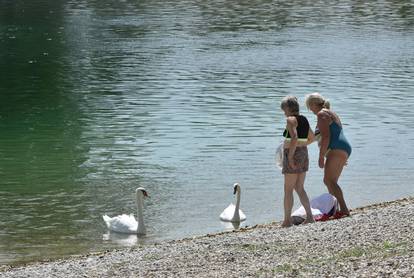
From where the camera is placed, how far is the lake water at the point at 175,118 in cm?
2120

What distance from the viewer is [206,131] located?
30.6 meters

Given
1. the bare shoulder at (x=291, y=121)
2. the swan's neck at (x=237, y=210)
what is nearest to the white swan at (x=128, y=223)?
the swan's neck at (x=237, y=210)

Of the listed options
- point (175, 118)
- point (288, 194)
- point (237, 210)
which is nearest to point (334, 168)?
point (288, 194)

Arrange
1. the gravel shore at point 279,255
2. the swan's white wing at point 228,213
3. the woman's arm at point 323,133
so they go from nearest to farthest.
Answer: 1. the gravel shore at point 279,255
2. the woman's arm at point 323,133
3. the swan's white wing at point 228,213

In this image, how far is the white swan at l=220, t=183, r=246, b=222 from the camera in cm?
1945

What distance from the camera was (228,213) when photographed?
1972cm

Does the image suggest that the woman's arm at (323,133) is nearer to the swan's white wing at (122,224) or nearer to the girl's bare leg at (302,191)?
the girl's bare leg at (302,191)

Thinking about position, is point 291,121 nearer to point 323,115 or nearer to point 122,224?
point 323,115

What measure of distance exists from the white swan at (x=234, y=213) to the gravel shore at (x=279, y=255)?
363 centimetres

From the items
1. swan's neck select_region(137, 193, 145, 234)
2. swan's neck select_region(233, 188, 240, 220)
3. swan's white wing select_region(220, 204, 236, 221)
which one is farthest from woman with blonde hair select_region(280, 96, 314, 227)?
swan's neck select_region(137, 193, 145, 234)

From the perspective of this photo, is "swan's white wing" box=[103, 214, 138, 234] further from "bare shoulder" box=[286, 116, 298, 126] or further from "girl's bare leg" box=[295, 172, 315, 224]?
"bare shoulder" box=[286, 116, 298, 126]

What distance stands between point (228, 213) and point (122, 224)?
208 cm

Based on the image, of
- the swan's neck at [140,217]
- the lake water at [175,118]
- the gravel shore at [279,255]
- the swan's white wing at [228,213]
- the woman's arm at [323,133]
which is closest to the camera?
the gravel shore at [279,255]

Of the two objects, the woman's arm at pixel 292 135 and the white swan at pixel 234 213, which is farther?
the white swan at pixel 234 213
